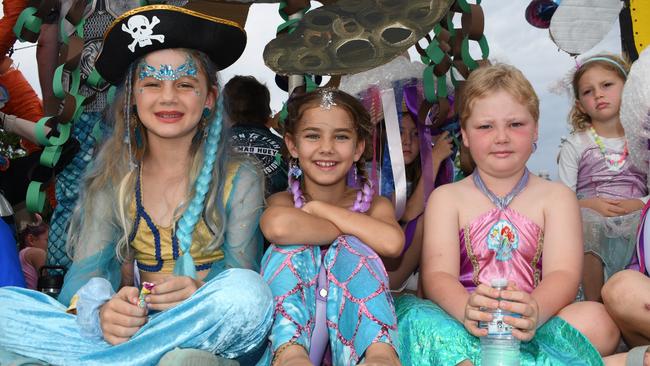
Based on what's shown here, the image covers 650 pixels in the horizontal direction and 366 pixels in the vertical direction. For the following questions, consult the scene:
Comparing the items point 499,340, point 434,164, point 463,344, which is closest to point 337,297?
point 463,344

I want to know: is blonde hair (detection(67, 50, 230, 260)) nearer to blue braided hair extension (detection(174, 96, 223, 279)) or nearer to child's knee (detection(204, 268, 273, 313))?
blue braided hair extension (detection(174, 96, 223, 279))

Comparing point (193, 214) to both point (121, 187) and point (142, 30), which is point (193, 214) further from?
point (142, 30)

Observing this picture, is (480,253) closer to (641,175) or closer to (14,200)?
(641,175)

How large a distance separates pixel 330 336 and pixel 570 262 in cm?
83

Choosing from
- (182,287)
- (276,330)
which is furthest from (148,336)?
(276,330)

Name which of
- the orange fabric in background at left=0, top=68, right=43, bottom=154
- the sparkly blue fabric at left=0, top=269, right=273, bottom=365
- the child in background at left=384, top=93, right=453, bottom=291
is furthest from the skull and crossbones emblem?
the orange fabric in background at left=0, top=68, right=43, bottom=154

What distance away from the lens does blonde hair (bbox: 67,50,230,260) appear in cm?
260

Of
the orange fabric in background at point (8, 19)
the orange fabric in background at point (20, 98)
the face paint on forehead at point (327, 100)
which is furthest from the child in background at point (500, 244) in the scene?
the orange fabric in background at point (20, 98)

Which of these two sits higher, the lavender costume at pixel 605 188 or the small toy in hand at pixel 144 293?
the lavender costume at pixel 605 188

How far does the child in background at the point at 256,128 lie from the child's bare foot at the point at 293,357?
1.21 meters

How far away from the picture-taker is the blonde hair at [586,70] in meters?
3.84

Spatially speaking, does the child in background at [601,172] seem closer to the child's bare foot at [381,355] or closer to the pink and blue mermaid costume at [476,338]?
the pink and blue mermaid costume at [476,338]

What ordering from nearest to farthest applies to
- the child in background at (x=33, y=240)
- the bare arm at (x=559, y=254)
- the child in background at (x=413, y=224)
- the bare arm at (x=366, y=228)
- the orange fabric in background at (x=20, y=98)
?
the bare arm at (x=559, y=254) < the bare arm at (x=366, y=228) < the child in background at (x=413, y=224) < the child in background at (x=33, y=240) < the orange fabric in background at (x=20, y=98)

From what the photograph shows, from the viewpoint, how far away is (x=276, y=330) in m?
2.17
